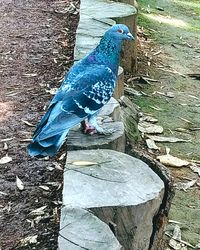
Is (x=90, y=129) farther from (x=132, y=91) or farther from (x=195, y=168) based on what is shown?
(x=132, y=91)

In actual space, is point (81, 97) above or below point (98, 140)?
above

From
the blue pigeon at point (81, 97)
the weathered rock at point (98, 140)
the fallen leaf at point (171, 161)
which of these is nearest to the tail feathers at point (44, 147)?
the blue pigeon at point (81, 97)

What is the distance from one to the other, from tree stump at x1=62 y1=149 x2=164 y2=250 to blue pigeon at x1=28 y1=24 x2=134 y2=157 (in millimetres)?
147

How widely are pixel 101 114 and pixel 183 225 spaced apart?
1012mm

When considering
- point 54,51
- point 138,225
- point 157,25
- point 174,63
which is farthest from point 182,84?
point 138,225

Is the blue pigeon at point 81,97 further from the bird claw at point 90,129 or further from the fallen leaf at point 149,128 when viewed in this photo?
the fallen leaf at point 149,128

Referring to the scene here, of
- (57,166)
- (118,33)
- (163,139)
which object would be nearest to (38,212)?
(57,166)

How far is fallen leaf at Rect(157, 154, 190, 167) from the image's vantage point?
16.3ft

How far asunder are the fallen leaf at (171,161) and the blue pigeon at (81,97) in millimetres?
1630

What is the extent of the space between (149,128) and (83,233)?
9.92 feet

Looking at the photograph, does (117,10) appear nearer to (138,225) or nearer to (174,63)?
(174,63)

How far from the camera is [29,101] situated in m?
4.71

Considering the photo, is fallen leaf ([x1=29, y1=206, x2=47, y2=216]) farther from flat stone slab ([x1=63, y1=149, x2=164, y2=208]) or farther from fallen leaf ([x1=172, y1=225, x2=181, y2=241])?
fallen leaf ([x1=172, y1=225, x2=181, y2=241])

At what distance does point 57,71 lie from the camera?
210 inches
